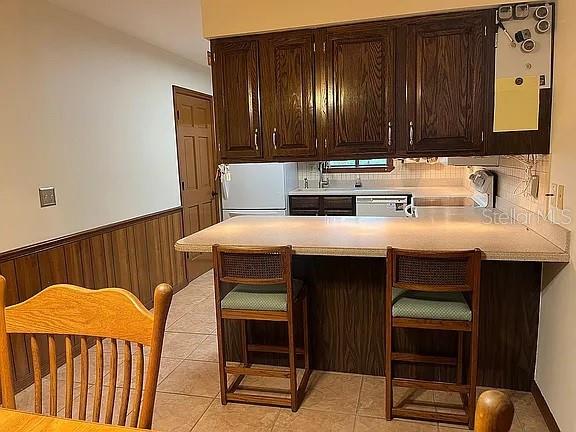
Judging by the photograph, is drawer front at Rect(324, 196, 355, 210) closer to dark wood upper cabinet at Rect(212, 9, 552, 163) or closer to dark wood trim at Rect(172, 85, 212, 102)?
dark wood trim at Rect(172, 85, 212, 102)

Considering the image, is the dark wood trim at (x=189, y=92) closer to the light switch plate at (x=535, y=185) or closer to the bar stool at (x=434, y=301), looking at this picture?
the bar stool at (x=434, y=301)

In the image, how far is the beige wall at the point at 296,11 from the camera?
7.76ft

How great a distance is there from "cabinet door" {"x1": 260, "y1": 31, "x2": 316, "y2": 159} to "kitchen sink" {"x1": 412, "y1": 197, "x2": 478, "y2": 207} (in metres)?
1.99

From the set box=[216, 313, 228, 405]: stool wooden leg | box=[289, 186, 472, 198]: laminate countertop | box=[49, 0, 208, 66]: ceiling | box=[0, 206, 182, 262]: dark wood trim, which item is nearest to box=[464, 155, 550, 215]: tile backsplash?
box=[289, 186, 472, 198]: laminate countertop

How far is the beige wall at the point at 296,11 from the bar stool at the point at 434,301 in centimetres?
134

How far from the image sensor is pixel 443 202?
421 centimetres

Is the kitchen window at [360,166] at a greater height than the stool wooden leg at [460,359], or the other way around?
the kitchen window at [360,166]

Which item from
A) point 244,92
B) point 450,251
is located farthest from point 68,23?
point 450,251

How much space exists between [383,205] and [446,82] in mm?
2618

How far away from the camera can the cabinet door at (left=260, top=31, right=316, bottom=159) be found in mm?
2615

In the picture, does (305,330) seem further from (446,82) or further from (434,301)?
(446,82)

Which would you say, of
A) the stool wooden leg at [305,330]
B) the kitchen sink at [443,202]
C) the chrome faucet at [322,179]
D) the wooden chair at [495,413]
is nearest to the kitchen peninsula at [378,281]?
the stool wooden leg at [305,330]

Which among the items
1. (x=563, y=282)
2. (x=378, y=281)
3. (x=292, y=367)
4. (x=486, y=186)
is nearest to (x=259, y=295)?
(x=292, y=367)

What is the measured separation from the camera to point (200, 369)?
293 centimetres
